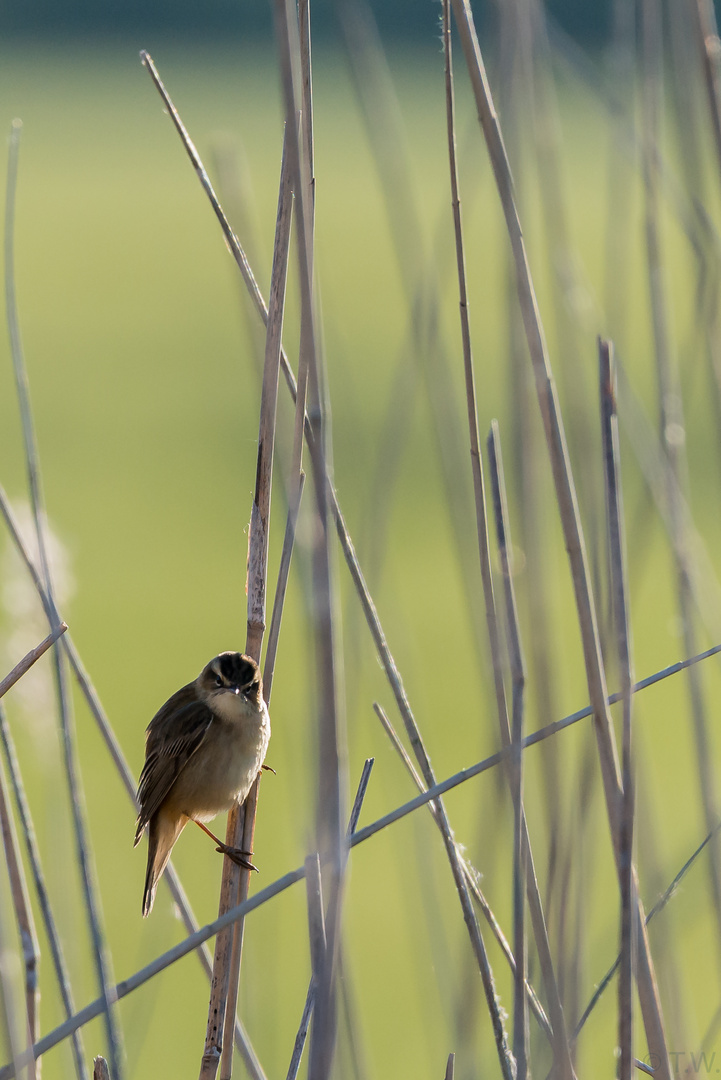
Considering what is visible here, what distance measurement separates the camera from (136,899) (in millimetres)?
5070

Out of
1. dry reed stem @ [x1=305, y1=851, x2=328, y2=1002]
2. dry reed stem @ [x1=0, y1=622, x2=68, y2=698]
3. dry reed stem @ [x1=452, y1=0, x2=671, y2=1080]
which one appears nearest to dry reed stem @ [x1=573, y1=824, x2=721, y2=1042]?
dry reed stem @ [x1=452, y1=0, x2=671, y2=1080]

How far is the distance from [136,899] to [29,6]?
75.5 ft

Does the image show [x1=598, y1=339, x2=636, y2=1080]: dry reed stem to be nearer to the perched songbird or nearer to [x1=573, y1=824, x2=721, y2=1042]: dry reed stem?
[x1=573, y1=824, x2=721, y2=1042]: dry reed stem

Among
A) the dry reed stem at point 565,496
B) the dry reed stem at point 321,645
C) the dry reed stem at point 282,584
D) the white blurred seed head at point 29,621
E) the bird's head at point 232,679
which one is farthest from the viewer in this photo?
the white blurred seed head at point 29,621

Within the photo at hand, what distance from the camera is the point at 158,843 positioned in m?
2.18

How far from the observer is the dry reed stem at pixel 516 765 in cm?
141

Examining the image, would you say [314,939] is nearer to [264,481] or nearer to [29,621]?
[264,481]

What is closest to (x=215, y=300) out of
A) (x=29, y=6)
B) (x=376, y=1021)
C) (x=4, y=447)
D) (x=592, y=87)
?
(x=4, y=447)

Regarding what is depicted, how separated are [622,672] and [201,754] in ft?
3.30

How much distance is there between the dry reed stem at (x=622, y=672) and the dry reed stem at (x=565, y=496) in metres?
0.02

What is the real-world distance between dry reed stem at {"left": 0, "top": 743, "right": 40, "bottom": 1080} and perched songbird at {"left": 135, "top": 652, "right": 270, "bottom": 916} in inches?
13.5

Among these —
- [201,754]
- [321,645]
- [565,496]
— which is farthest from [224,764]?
[565,496]

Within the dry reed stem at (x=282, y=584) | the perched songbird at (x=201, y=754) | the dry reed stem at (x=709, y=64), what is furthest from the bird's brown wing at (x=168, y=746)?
the dry reed stem at (x=709, y=64)

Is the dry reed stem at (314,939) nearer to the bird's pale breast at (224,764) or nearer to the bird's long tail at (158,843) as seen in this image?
the bird's pale breast at (224,764)
